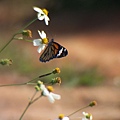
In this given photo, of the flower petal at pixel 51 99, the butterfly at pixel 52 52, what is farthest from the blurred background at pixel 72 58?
the flower petal at pixel 51 99

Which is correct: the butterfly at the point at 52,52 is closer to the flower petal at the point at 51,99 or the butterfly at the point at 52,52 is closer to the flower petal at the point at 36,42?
the flower petal at the point at 36,42

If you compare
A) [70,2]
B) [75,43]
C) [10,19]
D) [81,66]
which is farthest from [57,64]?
[70,2]

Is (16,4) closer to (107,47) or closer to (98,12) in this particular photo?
(98,12)

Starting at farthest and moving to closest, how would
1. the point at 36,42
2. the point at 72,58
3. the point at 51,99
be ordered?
1. the point at 72,58
2. the point at 36,42
3. the point at 51,99

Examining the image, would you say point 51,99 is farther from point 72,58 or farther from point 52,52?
point 72,58

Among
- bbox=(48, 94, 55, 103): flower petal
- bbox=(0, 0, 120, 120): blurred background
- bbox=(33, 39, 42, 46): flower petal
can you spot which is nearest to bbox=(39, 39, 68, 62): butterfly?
bbox=(33, 39, 42, 46): flower petal

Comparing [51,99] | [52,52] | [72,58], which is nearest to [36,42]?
[52,52]

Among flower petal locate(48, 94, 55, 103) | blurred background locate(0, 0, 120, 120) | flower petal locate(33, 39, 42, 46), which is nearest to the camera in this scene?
flower petal locate(48, 94, 55, 103)

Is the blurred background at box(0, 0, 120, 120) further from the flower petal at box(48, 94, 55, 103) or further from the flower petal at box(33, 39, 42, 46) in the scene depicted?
the flower petal at box(48, 94, 55, 103)
